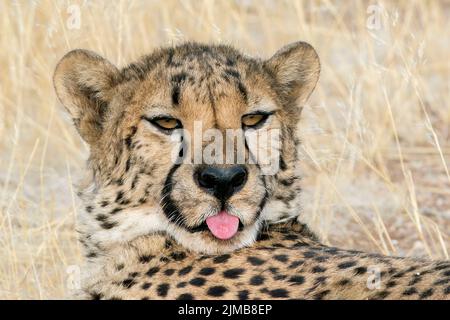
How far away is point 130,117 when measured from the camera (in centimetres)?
459

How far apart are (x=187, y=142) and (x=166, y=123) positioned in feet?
0.53

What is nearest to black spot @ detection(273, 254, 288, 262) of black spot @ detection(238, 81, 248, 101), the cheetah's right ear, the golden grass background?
black spot @ detection(238, 81, 248, 101)

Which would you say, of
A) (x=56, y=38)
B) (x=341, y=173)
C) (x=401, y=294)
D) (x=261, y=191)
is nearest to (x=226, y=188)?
(x=261, y=191)

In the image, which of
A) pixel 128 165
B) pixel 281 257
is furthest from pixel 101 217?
pixel 281 257

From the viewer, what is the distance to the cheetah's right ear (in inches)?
187

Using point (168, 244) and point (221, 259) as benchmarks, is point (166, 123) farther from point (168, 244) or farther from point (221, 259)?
point (221, 259)

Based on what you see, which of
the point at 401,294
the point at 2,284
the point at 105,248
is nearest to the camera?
the point at 401,294

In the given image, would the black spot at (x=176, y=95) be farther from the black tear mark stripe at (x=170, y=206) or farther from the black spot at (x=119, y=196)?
the black spot at (x=119, y=196)

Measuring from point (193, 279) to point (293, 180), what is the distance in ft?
2.21

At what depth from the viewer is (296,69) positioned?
4.99m

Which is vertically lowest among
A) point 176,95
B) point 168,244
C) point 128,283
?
point 128,283

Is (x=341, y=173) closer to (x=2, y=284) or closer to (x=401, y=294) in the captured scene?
(x=2, y=284)

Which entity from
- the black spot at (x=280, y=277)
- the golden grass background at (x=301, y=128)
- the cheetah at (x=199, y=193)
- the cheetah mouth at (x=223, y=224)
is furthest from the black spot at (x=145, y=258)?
the golden grass background at (x=301, y=128)
